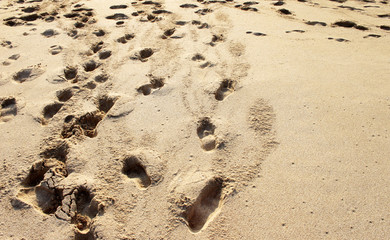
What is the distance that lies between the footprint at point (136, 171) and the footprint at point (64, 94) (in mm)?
857

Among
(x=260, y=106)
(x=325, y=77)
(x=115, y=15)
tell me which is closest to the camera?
(x=260, y=106)

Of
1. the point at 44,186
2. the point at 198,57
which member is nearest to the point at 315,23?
the point at 198,57

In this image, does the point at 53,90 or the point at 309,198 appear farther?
the point at 53,90

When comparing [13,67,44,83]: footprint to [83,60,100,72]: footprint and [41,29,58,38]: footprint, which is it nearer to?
[83,60,100,72]: footprint

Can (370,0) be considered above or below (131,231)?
above

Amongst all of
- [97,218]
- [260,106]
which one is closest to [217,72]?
[260,106]

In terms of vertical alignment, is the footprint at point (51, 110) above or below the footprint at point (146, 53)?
below

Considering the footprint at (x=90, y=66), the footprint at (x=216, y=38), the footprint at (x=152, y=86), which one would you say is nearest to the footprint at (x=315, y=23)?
the footprint at (x=216, y=38)

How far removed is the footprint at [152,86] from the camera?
83.2 inches

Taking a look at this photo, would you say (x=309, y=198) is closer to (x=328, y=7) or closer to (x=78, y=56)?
(x=78, y=56)

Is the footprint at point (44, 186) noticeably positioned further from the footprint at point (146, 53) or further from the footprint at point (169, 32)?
the footprint at point (169, 32)

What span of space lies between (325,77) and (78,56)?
2.09 meters

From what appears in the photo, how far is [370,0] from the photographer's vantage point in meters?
3.76

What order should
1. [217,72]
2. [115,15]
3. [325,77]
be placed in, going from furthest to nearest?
[115,15] < [217,72] < [325,77]
